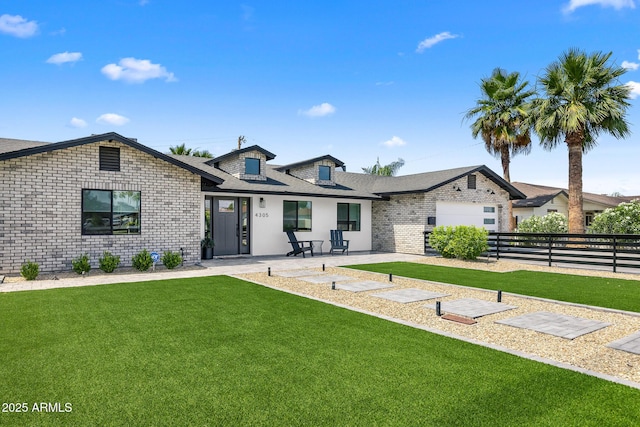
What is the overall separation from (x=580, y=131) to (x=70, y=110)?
81.6 feet

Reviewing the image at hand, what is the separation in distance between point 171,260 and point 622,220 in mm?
21305

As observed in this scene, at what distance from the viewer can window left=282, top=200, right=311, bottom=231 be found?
1655 centimetres

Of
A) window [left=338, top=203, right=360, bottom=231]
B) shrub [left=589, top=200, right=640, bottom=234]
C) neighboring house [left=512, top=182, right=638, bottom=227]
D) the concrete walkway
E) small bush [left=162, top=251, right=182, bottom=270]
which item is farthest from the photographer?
neighboring house [left=512, top=182, right=638, bottom=227]

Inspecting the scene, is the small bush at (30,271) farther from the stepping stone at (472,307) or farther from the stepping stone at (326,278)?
the stepping stone at (472,307)

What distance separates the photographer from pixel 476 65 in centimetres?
2191

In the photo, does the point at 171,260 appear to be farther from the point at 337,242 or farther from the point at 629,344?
the point at 629,344

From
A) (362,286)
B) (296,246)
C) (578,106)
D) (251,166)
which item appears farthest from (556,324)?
(578,106)

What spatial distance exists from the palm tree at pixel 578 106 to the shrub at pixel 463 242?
7088 millimetres

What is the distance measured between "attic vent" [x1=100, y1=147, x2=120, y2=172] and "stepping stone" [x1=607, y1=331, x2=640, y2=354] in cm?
1218

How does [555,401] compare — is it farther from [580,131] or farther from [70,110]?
[70,110]

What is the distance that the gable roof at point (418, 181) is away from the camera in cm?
1772

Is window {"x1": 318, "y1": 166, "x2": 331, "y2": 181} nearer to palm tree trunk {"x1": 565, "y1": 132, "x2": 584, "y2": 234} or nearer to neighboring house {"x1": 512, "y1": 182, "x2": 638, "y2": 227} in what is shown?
palm tree trunk {"x1": 565, "y1": 132, "x2": 584, "y2": 234}

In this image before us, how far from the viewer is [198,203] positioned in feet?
42.9

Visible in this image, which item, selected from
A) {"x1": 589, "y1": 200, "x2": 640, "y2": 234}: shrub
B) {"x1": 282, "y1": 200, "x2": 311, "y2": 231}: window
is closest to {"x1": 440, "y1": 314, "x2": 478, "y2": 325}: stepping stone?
{"x1": 282, "y1": 200, "x2": 311, "y2": 231}: window
